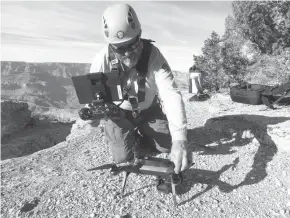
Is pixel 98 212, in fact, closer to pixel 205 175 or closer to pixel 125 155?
pixel 125 155

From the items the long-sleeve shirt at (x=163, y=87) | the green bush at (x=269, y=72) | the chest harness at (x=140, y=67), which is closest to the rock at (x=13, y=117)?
the green bush at (x=269, y=72)

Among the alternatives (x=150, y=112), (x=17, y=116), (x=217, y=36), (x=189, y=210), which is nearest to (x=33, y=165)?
(x=150, y=112)

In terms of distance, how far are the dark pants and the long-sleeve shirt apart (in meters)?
0.35

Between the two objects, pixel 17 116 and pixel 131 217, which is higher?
pixel 131 217

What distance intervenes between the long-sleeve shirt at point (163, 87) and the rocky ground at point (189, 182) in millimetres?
1211

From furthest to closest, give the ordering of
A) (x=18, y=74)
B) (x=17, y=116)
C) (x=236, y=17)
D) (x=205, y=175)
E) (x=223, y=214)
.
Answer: (x=18, y=74)
(x=17, y=116)
(x=236, y=17)
(x=205, y=175)
(x=223, y=214)

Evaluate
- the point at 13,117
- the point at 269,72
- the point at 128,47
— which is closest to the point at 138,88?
the point at 128,47

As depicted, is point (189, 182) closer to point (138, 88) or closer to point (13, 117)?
point (138, 88)

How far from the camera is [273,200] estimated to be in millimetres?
3488

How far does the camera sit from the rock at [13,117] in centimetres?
2434

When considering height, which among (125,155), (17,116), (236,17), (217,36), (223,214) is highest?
(236,17)

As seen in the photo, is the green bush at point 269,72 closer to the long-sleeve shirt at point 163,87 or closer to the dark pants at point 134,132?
the dark pants at point 134,132

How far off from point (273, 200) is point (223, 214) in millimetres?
837

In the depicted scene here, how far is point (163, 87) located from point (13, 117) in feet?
83.5
